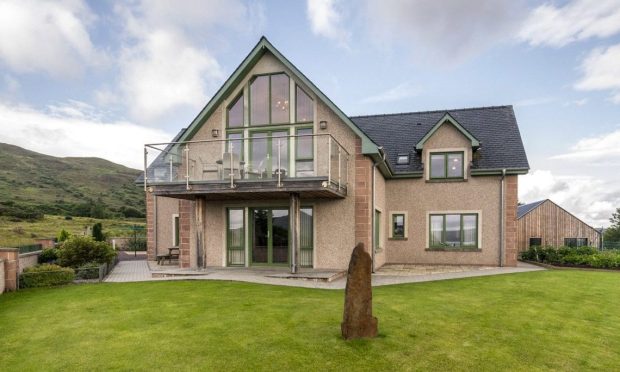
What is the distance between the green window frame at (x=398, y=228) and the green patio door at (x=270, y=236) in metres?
5.95

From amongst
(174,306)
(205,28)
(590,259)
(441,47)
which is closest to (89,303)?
(174,306)

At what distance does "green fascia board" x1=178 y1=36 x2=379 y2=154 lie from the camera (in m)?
13.1

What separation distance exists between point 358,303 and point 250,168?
7448 millimetres

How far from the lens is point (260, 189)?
1179 cm

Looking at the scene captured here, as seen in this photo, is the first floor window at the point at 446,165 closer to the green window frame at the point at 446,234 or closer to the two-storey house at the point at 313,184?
the two-storey house at the point at 313,184

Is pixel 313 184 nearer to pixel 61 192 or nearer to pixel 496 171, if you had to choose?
pixel 496 171

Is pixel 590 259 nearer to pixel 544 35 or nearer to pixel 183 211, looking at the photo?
pixel 544 35

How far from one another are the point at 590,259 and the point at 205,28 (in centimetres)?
2049

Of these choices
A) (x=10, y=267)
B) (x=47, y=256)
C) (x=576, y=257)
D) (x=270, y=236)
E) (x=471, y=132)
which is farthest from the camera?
(x=471, y=132)

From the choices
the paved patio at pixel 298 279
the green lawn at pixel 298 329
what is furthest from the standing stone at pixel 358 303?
the paved patio at pixel 298 279

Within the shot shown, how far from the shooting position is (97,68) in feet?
81.3

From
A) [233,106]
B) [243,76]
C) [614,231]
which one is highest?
[243,76]

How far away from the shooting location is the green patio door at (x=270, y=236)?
13.9m

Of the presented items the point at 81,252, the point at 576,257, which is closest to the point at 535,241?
the point at 576,257
